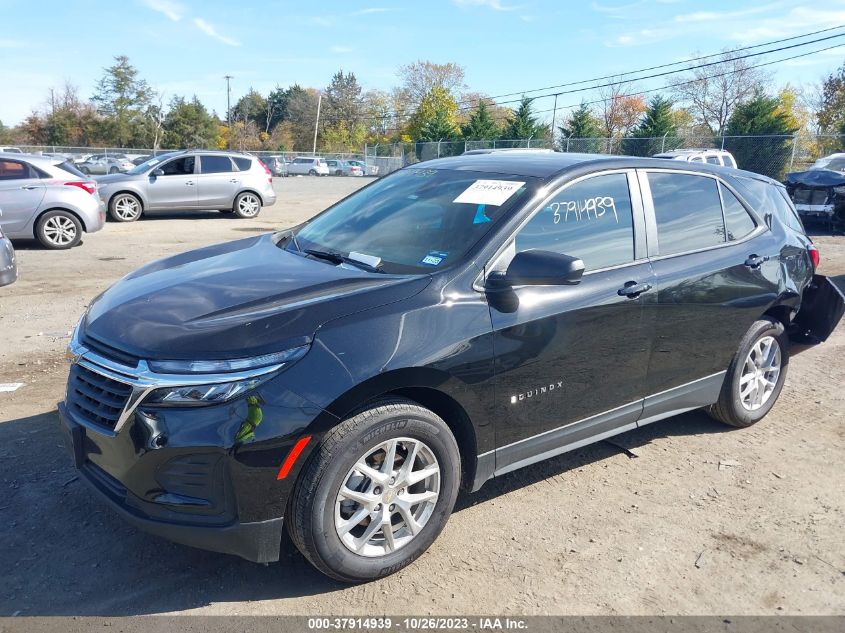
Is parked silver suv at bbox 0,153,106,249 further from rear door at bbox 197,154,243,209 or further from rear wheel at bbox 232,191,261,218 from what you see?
rear wheel at bbox 232,191,261,218

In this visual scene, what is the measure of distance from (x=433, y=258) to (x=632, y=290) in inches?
45.2

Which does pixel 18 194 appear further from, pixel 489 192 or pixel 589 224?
pixel 589 224

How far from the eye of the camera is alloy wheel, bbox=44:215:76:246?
11.7 m

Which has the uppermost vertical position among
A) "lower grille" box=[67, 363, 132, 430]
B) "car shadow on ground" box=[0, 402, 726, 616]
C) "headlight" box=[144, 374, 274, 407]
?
"headlight" box=[144, 374, 274, 407]

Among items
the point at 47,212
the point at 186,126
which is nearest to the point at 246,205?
the point at 47,212

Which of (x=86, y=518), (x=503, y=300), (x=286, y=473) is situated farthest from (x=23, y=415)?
(x=503, y=300)

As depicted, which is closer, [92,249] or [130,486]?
[130,486]

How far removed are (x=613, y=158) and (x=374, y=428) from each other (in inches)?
90.7

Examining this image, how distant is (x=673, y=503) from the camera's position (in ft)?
12.5

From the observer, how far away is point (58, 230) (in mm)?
11758

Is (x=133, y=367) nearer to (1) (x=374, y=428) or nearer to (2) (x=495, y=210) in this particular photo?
(1) (x=374, y=428)

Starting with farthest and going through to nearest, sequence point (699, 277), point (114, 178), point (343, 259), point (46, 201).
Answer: point (114, 178)
point (46, 201)
point (699, 277)
point (343, 259)

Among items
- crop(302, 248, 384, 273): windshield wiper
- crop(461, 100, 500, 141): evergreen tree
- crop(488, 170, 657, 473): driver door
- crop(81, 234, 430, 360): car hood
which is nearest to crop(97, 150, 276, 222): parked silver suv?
crop(81, 234, 430, 360): car hood

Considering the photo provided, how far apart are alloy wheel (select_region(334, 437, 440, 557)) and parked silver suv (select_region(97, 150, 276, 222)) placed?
585 inches
